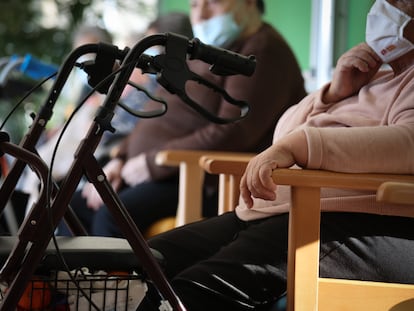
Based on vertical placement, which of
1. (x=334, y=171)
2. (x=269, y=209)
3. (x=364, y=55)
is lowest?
(x=269, y=209)

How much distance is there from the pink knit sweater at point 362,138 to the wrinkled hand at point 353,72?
16mm

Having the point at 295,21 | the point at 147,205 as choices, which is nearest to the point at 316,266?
the point at 147,205

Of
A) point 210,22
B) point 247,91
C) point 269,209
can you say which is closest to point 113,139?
point 210,22

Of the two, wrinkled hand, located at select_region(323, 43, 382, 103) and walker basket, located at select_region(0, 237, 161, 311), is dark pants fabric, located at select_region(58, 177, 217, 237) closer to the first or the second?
wrinkled hand, located at select_region(323, 43, 382, 103)

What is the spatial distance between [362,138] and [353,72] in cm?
29

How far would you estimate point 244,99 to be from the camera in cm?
215

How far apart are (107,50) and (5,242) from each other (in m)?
0.35

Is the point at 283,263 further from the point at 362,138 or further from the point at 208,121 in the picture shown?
the point at 208,121

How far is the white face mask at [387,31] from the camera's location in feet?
4.55

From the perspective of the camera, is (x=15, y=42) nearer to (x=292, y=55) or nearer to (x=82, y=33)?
(x=82, y=33)

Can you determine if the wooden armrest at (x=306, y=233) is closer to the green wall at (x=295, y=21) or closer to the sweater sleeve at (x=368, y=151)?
the sweater sleeve at (x=368, y=151)

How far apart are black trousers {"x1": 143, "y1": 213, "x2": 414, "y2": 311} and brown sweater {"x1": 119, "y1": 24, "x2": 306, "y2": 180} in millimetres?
762

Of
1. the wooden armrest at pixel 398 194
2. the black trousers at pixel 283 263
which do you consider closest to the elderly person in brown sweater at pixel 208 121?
the black trousers at pixel 283 263

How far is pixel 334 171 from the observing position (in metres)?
1.25
